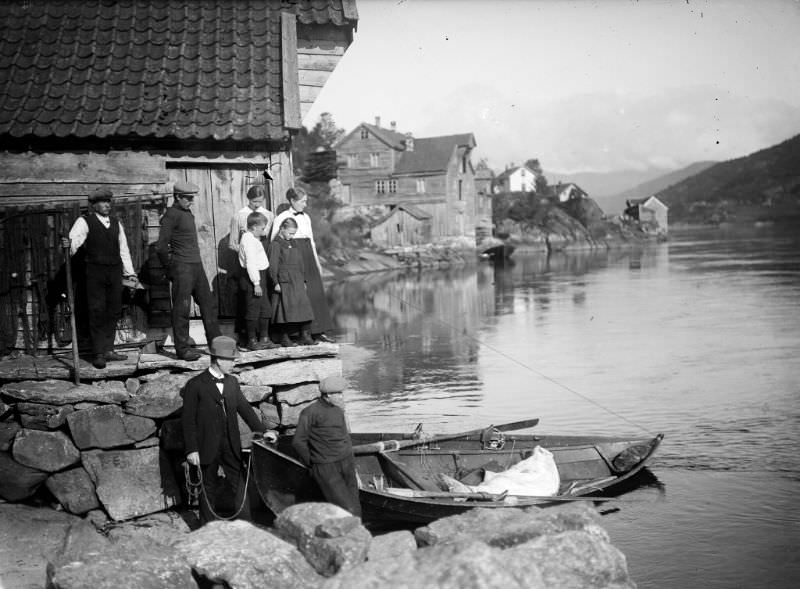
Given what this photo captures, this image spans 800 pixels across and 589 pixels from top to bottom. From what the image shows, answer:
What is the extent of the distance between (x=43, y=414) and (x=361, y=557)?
4999mm

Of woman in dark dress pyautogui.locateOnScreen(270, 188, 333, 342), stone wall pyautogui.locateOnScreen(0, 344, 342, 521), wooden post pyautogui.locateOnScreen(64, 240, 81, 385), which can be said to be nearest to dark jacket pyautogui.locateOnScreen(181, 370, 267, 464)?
stone wall pyautogui.locateOnScreen(0, 344, 342, 521)

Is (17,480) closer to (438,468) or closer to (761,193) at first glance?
(438,468)

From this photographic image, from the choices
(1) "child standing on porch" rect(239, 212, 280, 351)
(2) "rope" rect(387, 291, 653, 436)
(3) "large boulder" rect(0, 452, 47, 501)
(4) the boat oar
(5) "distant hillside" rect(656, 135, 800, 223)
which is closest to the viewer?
(3) "large boulder" rect(0, 452, 47, 501)

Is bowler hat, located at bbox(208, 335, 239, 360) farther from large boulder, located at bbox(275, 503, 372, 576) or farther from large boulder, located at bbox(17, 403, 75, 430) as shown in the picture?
large boulder, located at bbox(17, 403, 75, 430)

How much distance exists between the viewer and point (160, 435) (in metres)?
10.8

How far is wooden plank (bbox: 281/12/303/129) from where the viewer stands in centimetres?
1243

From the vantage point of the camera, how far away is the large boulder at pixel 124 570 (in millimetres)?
6988

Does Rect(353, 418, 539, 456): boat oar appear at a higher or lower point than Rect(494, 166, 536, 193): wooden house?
lower

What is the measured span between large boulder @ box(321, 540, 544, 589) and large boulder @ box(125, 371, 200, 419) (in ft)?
15.5

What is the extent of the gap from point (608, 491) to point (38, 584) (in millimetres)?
8300

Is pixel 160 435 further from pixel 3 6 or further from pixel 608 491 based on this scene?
pixel 3 6

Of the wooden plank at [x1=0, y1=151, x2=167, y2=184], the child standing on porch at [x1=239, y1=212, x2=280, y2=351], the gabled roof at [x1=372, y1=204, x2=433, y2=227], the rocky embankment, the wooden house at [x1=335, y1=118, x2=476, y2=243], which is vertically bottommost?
the rocky embankment

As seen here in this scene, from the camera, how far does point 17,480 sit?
33.8ft

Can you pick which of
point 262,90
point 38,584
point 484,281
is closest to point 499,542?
point 38,584
